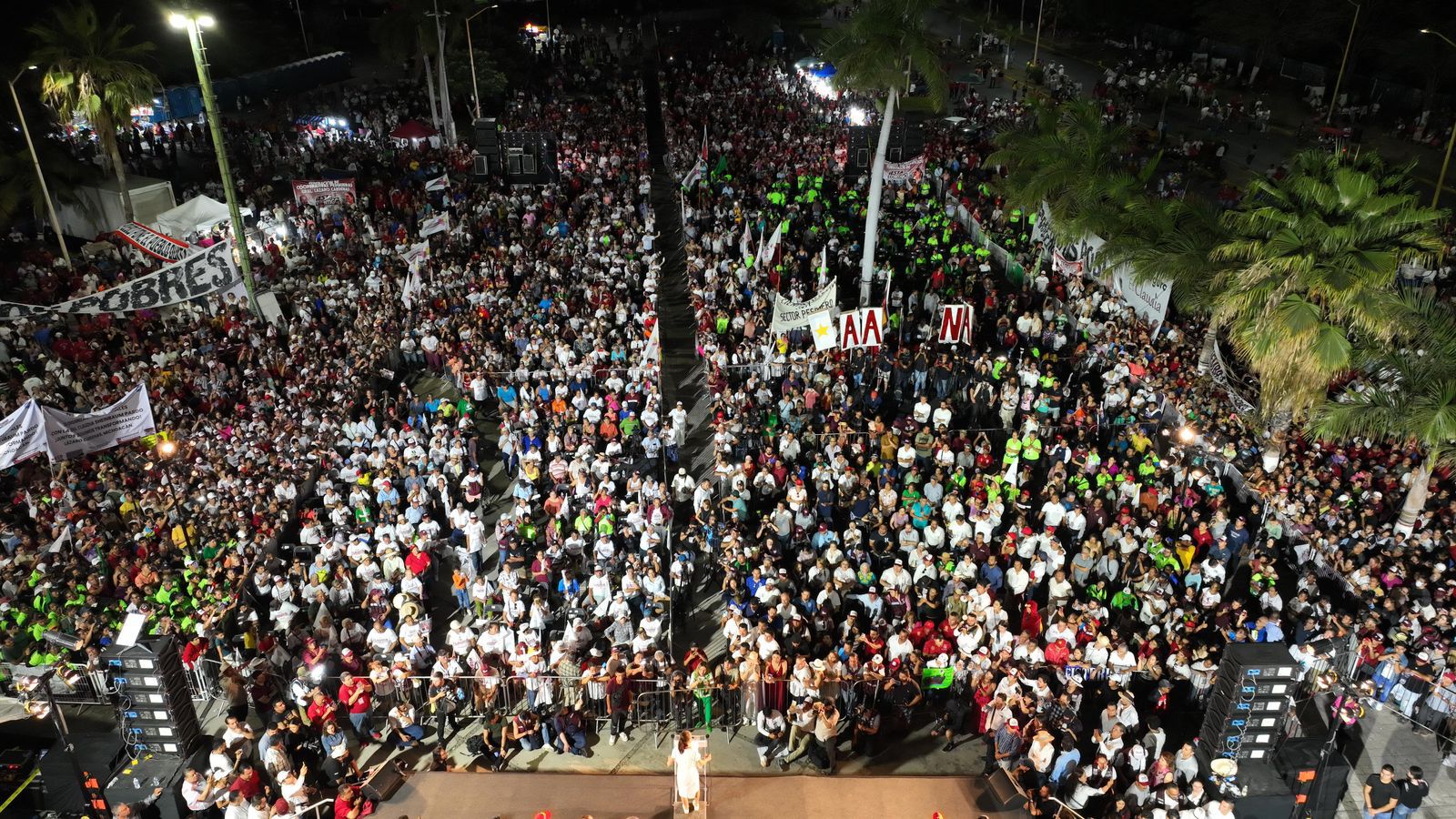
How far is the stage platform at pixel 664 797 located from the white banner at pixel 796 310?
10109 mm

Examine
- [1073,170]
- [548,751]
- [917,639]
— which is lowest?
[548,751]

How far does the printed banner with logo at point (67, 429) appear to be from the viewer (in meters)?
15.3

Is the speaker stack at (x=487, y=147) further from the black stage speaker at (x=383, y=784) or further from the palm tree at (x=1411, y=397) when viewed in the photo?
the palm tree at (x=1411, y=397)

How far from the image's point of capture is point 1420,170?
3603cm

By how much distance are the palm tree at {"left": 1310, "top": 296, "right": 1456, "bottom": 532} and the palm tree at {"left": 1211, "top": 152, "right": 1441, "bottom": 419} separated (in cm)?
38

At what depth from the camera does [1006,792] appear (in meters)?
11.8

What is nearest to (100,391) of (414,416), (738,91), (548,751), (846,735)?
(414,416)

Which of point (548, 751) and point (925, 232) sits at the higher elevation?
point (925, 232)

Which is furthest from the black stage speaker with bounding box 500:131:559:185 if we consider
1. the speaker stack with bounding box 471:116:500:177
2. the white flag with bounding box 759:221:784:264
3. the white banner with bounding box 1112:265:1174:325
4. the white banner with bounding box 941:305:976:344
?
the white banner with bounding box 1112:265:1174:325

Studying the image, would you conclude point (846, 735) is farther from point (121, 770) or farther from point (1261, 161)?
point (1261, 161)

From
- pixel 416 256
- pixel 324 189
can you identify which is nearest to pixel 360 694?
pixel 416 256

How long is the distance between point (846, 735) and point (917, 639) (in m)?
1.66

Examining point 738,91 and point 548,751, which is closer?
point 548,751

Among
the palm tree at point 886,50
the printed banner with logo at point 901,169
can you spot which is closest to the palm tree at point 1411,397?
the palm tree at point 886,50
